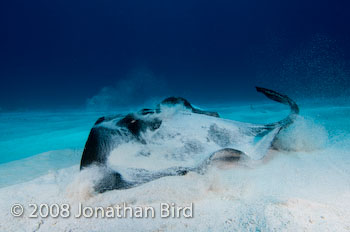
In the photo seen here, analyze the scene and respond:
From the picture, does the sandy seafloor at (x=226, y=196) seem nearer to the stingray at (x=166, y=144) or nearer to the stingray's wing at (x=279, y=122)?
the stingray at (x=166, y=144)

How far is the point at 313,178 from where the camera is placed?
1.67 metres

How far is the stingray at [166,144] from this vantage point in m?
1.30

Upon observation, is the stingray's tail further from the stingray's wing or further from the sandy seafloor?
the sandy seafloor

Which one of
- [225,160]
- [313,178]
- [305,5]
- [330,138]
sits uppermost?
[305,5]

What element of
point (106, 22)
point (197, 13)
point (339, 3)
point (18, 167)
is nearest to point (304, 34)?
point (339, 3)

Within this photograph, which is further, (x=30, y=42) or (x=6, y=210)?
(x=30, y=42)

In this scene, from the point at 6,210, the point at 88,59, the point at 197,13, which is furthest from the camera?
the point at 197,13

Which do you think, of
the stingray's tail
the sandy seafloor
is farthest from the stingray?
the sandy seafloor

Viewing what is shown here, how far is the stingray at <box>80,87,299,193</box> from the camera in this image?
1.30 meters

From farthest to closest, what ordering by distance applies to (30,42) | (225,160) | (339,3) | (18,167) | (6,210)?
(30,42) → (339,3) → (18,167) → (225,160) → (6,210)

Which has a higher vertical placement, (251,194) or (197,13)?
(197,13)

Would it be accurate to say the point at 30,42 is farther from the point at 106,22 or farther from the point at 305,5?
the point at 305,5

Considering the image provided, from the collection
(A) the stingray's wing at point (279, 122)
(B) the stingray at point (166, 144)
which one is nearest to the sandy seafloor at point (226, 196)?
(B) the stingray at point (166, 144)

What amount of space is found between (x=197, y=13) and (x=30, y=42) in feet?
168
